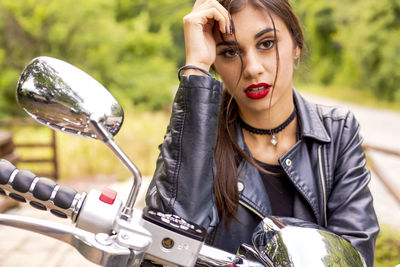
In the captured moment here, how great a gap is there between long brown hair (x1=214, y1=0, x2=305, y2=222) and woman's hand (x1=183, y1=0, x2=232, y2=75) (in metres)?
0.17

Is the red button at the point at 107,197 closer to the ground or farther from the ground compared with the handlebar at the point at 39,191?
farther from the ground

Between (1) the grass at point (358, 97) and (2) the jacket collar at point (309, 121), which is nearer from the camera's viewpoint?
(2) the jacket collar at point (309, 121)

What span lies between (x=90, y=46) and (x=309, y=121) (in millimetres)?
10208

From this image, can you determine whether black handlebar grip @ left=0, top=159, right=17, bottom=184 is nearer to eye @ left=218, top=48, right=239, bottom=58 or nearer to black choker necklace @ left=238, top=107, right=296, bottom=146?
eye @ left=218, top=48, right=239, bottom=58

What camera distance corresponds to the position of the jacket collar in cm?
146

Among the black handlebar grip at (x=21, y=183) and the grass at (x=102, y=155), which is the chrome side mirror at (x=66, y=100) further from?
the grass at (x=102, y=155)

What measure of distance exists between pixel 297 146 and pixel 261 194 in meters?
0.20

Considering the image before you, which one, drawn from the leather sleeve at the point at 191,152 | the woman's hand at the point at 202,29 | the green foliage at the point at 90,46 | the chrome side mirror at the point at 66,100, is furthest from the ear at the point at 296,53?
the green foliage at the point at 90,46

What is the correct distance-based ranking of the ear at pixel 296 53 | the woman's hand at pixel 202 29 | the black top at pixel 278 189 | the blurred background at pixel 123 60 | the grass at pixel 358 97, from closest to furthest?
the woman's hand at pixel 202 29, the black top at pixel 278 189, the ear at pixel 296 53, the blurred background at pixel 123 60, the grass at pixel 358 97

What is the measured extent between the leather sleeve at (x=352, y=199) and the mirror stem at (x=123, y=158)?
0.74 metres

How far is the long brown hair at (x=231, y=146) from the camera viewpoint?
55.5 inches

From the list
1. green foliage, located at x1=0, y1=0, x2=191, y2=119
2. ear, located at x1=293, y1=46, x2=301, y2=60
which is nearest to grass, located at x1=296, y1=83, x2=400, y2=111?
green foliage, located at x1=0, y1=0, x2=191, y2=119

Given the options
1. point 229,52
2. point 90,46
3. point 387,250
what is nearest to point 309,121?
point 229,52

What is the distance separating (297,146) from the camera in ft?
4.75
